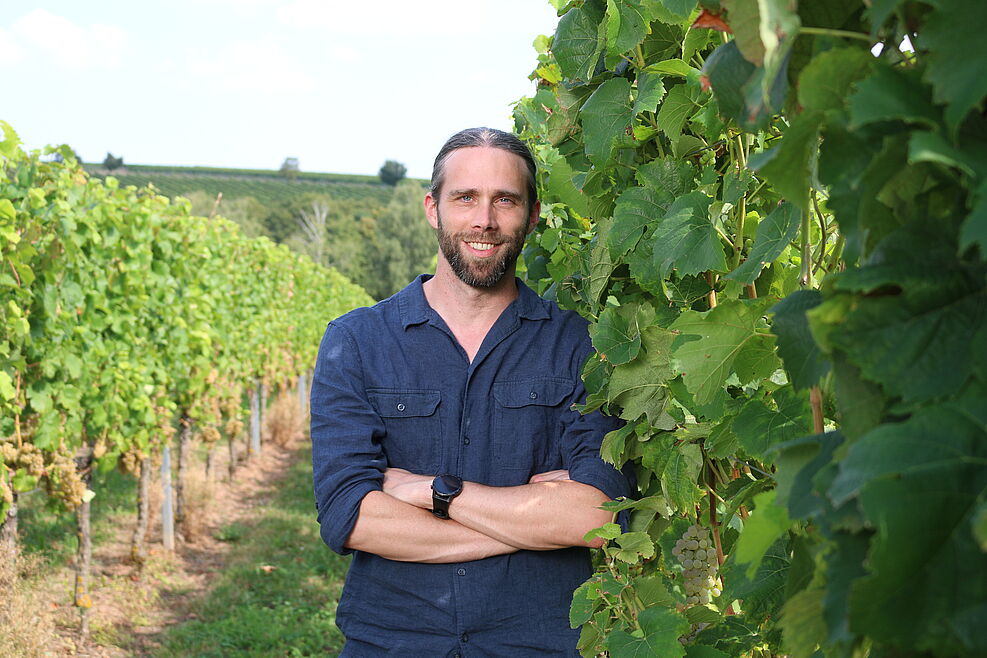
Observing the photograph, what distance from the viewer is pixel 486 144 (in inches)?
111

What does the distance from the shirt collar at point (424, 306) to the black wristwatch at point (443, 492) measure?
21.4 inches

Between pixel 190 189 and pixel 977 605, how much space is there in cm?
9912

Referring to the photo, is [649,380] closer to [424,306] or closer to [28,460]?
[424,306]

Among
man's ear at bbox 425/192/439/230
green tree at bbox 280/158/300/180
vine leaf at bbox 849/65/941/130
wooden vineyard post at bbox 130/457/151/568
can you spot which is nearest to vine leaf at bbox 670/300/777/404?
vine leaf at bbox 849/65/941/130

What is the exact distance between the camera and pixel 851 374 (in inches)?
31.9

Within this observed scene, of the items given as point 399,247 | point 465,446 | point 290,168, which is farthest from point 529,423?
point 290,168

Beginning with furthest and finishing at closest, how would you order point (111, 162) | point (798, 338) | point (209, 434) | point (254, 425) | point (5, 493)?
point (111, 162) < point (254, 425) < point (209, 434) < point (5, 493) < point (798, 338)

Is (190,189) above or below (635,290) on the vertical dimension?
above

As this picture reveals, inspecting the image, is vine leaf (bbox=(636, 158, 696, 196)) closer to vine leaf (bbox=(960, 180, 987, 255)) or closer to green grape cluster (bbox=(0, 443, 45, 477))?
vine leaf (bbox=(960, 180, 987, 255))

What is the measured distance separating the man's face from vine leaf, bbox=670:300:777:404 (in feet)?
4.36

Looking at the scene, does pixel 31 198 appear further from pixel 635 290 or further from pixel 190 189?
pixel 190 189

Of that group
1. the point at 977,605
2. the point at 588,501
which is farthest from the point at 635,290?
the point at 977,605

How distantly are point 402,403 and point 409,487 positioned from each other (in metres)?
0.27

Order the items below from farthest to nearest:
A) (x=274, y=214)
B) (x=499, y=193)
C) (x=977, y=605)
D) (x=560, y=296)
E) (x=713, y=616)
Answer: (x=274, y=214), (x=560, y=296), (x=499, y=193), (x=713, y=616), (x=977, y=605)
